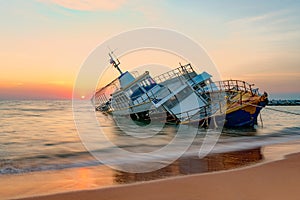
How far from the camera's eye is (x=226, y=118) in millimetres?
25859

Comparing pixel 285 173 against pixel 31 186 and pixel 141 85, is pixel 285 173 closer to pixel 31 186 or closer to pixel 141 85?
pixel 31 186

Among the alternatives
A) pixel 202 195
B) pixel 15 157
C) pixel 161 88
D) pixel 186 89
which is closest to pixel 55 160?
pixel 15 157

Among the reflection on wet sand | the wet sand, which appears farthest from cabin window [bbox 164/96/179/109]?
the wet sand

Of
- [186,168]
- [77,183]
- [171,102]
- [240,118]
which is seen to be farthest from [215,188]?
[171,102]

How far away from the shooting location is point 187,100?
2930 centimetres

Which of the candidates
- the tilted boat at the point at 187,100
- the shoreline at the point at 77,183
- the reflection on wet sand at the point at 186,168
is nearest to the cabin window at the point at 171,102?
the tilted boat at the point at 187,100

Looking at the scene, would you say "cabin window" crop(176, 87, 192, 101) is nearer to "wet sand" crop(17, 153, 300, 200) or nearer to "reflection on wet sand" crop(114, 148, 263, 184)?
"reflection on wet sand" crop(114, 148, 263, 184)

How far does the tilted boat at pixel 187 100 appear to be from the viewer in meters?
26.0

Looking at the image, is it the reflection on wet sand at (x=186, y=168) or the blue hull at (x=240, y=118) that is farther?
the blue hull at (x=240, y=118)

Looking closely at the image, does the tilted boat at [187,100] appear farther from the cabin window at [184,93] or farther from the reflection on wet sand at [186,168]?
the reflection on wet sand at [186,168]

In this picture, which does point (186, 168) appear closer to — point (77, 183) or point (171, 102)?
point (77, 183)

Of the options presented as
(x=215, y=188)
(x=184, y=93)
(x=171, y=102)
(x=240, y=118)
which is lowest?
(x=215, y=188)

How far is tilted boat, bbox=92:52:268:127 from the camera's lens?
85.3 ft

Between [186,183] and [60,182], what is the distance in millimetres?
3410
